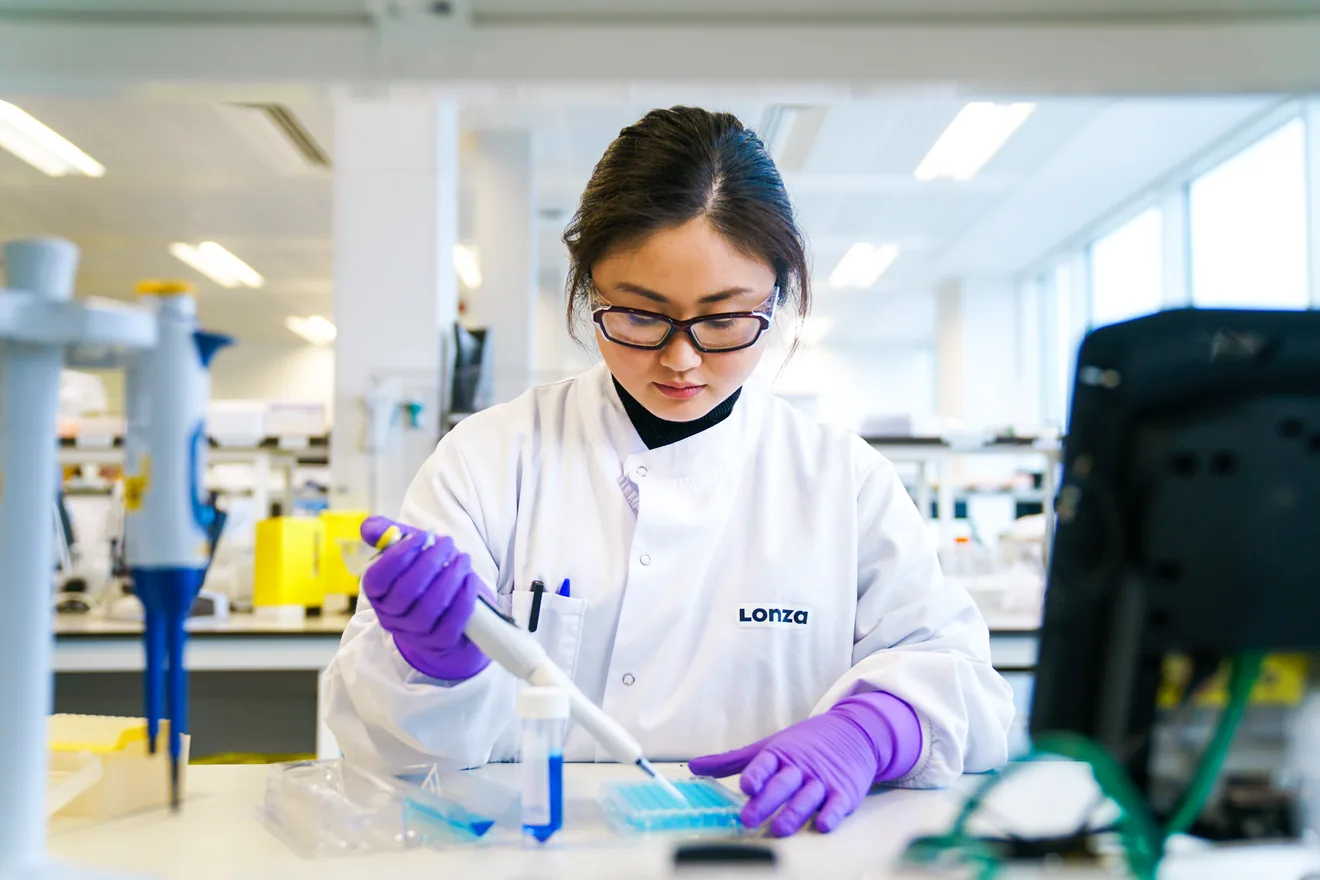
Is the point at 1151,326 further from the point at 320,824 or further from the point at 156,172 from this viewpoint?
the point at 156,172

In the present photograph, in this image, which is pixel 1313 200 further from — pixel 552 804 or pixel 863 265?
pixel 552 804

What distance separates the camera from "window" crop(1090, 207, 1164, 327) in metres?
6.52

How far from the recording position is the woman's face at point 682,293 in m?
1.22

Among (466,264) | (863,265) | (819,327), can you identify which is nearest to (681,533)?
(466,264)

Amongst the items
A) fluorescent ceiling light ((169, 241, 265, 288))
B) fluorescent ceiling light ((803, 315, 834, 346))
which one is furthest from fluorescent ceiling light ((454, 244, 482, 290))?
fluorescent ceiling light ((803, 315, 834, 346))

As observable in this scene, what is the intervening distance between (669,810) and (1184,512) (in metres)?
0.50

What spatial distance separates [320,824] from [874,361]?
39.2ft

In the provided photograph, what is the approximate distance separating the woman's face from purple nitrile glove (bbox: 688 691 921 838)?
1.49 feet

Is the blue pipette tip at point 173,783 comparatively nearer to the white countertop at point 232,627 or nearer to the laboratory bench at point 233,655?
the laboratory bench at point 233,655

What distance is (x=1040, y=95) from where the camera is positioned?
72 cm

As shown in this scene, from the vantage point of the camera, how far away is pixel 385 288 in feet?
11.3

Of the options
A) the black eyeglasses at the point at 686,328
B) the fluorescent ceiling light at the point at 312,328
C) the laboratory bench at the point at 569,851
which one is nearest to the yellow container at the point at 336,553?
the black eyeglasses at the point at 686,328

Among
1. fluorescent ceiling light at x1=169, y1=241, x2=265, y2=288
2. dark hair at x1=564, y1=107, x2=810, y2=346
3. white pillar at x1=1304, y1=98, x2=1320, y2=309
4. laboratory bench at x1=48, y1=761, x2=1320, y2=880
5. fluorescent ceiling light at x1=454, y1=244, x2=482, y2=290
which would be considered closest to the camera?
laboratory bench at x1=48, y1=761, x2=1320, y2=880

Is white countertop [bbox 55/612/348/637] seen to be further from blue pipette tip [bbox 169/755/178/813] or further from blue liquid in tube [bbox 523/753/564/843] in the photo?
blue liquid in tube [bbox 523/753/564/843]
